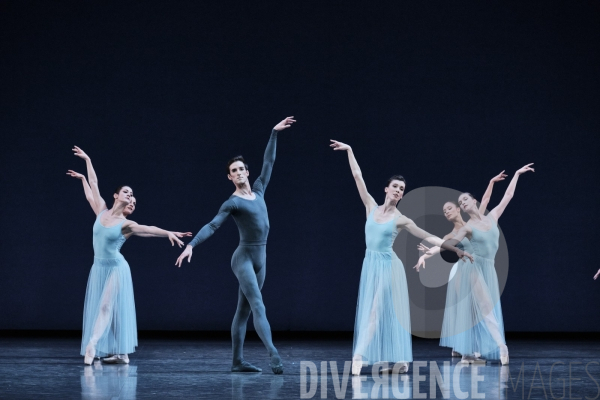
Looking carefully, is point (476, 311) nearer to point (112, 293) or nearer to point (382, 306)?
point (382, 306)

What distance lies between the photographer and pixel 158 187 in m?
7.07

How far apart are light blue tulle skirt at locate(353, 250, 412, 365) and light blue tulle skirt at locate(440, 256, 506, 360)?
0.82m

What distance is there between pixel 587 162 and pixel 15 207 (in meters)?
5.63

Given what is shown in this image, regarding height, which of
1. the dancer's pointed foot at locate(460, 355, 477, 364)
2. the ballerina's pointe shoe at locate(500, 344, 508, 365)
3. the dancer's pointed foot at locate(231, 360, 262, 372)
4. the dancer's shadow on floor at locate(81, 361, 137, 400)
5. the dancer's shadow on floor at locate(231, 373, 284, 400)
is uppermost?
the ballerina's pointe shoe at locate(500, 344, 508, 365)

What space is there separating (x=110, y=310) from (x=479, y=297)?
2670 mm

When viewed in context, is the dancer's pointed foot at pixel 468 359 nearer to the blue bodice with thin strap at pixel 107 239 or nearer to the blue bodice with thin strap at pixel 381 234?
the blue bodice with thin strap at pixel 381 234

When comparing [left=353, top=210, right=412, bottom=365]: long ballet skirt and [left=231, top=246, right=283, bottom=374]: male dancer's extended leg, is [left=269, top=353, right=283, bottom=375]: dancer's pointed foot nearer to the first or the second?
[left=231, top=246, right=283, bottom=374]: male dancer's extended leg

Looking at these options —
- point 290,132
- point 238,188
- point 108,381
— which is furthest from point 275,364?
point 290,132

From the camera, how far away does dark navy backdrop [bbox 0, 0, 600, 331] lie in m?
7.06

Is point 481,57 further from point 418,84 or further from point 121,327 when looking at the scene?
point 121,327

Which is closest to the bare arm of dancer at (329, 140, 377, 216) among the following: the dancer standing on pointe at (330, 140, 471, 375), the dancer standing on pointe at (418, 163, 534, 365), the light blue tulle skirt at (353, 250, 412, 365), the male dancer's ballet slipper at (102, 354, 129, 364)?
the dancer standing on pointe at (330, 140, 471, 375)

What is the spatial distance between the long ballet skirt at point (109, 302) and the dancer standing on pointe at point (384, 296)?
169cm

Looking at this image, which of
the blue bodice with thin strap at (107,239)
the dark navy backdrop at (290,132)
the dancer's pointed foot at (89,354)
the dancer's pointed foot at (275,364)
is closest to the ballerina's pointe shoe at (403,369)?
the dancer's pointed foot at (275,364)

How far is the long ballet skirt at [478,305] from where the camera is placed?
5.23 meters
